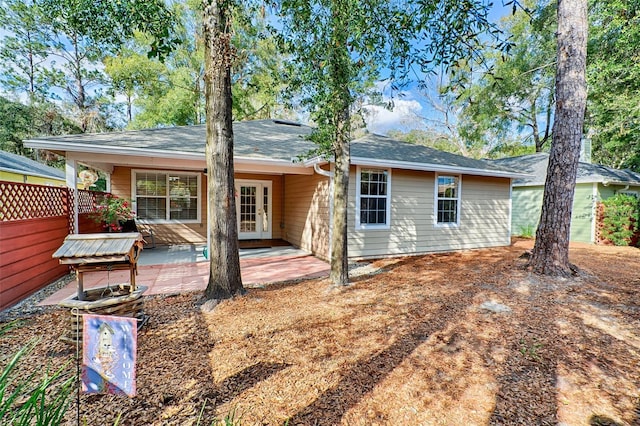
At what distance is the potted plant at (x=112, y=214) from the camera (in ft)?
21.6

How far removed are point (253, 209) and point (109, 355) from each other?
8258mm

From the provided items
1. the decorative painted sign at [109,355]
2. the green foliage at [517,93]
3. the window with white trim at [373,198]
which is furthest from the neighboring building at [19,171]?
the green foliage at [517,93]

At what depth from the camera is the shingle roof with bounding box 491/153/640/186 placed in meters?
10.7

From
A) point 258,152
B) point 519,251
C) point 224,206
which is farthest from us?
point 519,251

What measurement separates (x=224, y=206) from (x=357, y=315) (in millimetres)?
2285

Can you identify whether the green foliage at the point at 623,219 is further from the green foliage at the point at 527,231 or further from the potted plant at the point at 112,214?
the potted plant at the point at 112,214

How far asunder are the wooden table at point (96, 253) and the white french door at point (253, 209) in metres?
6.54

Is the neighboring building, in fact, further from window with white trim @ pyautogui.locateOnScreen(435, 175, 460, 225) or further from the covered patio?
window with white trim @ pyautogui.locateOnScreen(435, 175, 460, 225)

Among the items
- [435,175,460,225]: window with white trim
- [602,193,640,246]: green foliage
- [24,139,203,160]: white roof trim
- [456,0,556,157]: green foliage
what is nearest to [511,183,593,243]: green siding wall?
[602,193,640,246]: green foliage

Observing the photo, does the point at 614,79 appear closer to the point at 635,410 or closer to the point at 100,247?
the point at 635,410

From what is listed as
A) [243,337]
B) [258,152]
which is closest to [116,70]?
[258,152]

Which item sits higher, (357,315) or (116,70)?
(116,70)

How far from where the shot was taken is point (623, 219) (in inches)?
390

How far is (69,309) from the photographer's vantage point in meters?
Result: 2.92
